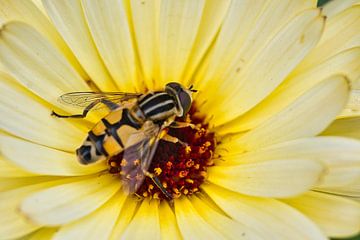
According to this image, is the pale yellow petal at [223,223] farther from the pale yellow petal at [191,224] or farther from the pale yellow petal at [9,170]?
the pale yellow petal at [9,170]

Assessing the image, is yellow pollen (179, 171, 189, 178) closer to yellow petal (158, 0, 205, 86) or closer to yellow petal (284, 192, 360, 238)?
yellow petal (158, 0, 205, 86)

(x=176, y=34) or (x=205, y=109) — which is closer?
(x=176, y=34)

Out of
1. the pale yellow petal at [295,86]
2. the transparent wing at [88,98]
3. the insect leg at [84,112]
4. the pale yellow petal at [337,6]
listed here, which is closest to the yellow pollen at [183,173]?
the pale yellow petal at [295,86]

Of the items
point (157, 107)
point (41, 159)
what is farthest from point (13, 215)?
point (157, 107)

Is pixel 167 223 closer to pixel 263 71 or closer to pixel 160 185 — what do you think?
pixel 160 185

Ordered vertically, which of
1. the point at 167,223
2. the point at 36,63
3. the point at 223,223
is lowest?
the point at 223,223

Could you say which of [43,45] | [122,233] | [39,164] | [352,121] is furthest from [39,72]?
[352,121]
